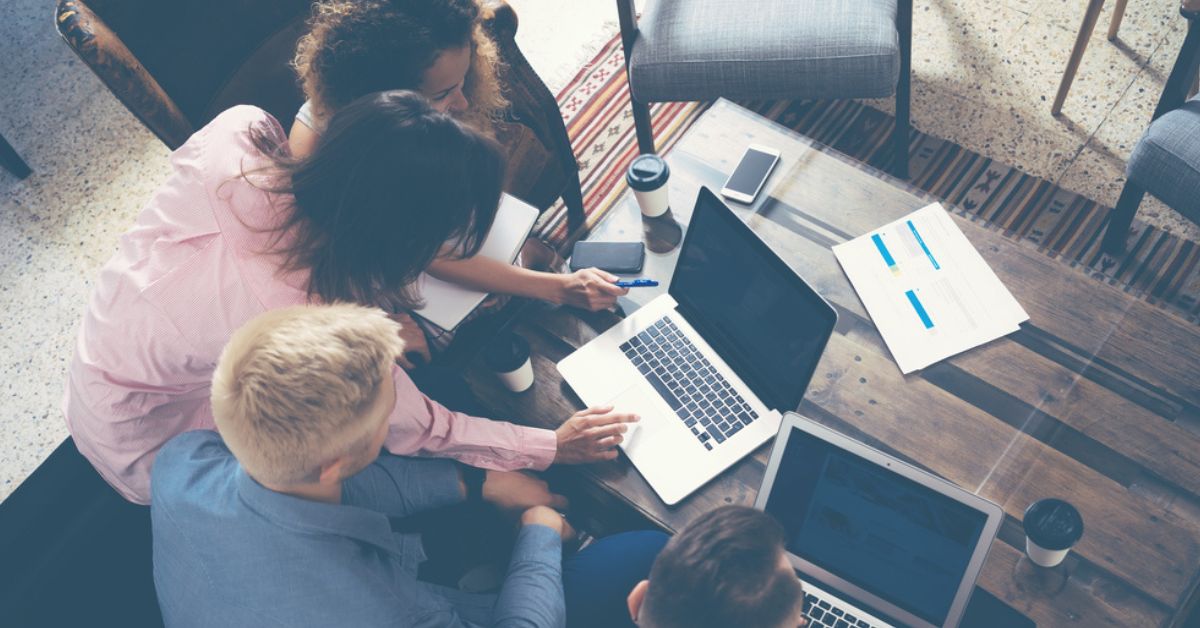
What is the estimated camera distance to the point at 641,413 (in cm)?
154

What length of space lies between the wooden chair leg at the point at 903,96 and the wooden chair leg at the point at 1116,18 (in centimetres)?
64

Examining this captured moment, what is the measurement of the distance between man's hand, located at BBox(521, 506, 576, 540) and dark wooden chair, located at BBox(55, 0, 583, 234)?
89cm

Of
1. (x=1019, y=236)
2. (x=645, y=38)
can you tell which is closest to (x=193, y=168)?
(x=645, y=38)

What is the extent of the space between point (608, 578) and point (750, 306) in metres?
0.54

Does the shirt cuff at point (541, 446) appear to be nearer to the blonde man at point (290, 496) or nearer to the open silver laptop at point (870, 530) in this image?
the blonde man at point (290, 496)

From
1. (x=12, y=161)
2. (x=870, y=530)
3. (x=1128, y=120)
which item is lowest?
(x=1128, y=120)

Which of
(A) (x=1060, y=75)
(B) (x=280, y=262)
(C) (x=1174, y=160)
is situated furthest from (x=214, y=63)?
(A) (x=1060, y=75)

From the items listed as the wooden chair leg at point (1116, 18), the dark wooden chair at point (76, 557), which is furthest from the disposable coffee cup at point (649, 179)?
the wooden chair leg at point (1116, 18)

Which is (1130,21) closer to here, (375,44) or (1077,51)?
(1077,51)

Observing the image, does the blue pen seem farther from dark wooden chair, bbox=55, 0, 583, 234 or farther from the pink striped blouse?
dark wooden chair, bbox=55, 0, 583, 234

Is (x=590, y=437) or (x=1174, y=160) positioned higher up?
(x=590, y=437)

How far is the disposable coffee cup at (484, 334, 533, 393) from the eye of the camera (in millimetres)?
1528

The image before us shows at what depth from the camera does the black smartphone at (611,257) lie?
169cm

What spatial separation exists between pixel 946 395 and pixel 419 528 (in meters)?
1.01
